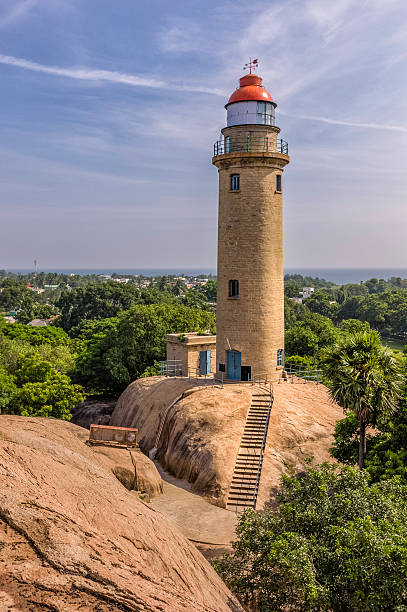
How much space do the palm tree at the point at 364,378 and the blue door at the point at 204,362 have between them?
1623cm

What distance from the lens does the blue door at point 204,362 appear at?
37.2 meters

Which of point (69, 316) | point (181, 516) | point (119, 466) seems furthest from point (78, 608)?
point (69, 316)

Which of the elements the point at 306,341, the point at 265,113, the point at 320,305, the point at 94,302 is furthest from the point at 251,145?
the point at 320,305

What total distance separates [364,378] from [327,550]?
966 centimetres

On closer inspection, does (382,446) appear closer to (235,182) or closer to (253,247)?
(253,247)

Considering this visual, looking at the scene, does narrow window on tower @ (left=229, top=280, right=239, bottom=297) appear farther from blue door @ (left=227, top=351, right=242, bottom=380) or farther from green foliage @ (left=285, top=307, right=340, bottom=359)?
green foliage @ (left=285, top=307, right=340, bottom=359)

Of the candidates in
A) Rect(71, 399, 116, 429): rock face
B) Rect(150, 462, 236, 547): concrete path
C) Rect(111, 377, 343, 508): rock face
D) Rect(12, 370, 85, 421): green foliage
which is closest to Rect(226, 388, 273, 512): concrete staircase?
Rect(111, 377, 343, 508): rock face

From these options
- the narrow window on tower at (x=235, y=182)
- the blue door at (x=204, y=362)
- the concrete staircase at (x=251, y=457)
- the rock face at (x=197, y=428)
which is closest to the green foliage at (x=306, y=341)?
the blue door at (x=204, y=362)

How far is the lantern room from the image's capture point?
103ft

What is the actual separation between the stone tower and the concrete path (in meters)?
10.4

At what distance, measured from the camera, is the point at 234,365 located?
32219 millimetres

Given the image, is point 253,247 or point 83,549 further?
point 253,247

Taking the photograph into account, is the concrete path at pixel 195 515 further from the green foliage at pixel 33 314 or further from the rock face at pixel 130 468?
the green foliage at pixel 33 314

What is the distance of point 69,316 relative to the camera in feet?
307
